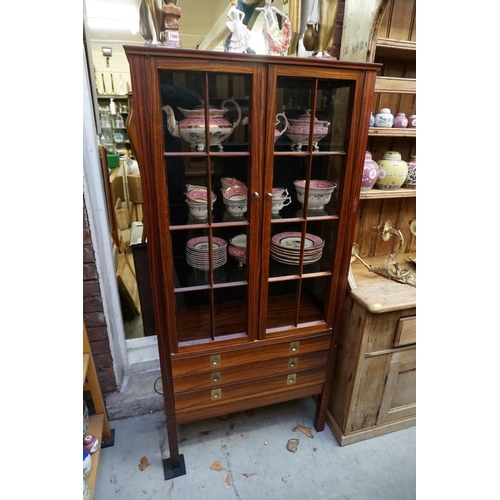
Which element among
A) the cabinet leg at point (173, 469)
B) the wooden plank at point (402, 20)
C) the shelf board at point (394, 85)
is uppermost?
the wooden plank at point (402, 20)

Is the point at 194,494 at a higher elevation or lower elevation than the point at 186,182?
lower

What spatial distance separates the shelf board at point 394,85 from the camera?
1227 mm

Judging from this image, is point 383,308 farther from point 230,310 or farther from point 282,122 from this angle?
point 282,122

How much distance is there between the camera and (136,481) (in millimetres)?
1306

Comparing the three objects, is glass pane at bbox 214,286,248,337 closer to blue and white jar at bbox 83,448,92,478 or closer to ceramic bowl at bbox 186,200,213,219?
ceramic bowl at bbox 186,200,213,219

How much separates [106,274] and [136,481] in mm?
890

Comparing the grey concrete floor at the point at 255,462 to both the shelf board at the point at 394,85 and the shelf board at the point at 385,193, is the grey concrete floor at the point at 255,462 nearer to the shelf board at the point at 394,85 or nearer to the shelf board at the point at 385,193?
the shelf board at the point at 385,193

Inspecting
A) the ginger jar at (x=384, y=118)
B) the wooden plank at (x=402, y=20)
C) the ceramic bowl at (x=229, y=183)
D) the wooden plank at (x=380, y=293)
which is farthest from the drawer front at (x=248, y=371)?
the wooden plank at (x=402, y=20)

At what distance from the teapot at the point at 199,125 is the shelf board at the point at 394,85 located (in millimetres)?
624

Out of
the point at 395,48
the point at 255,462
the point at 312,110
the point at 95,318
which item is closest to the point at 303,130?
the point at 312,110

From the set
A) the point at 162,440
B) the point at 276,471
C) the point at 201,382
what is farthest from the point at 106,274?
the point at 276,471

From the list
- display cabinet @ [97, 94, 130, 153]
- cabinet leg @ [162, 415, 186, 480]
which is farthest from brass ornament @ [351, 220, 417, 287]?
display cabinet @ [97, 94, 130, 153]

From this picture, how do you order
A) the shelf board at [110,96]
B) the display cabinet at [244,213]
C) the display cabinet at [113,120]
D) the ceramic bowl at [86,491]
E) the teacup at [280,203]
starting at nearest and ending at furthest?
1. the display cabinet at [244,213]
2. the ceramic bowl at [86,491]
3. the teacup at [280,203]
4. the shelf board at [110,96]
5. the display cabinet at [113,120]
